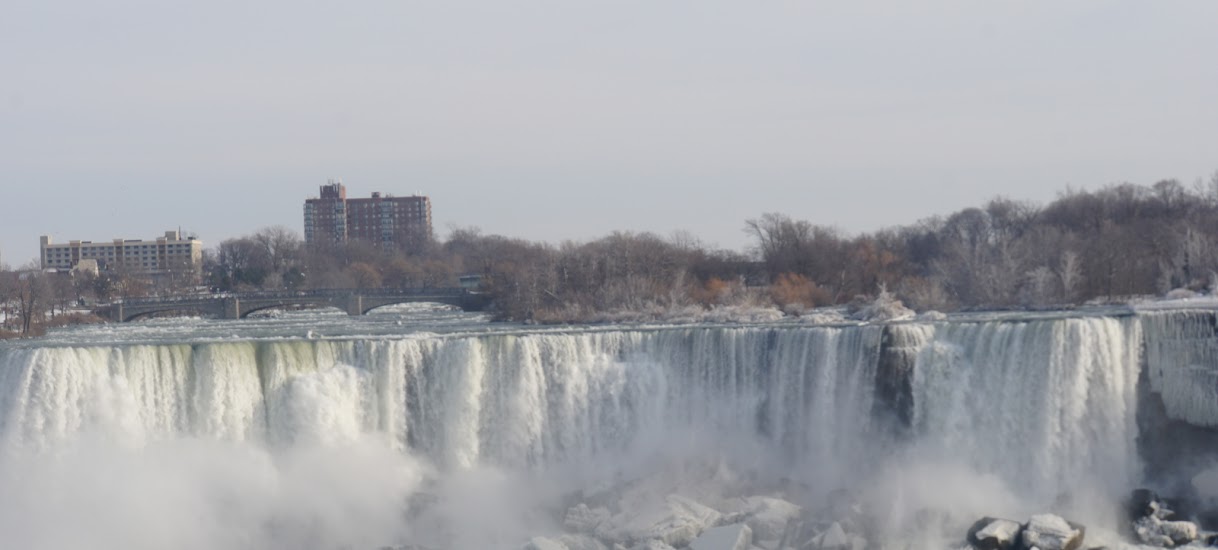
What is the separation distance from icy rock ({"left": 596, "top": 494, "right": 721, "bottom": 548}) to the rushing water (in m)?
1.77

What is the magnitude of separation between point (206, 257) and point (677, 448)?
106 meters

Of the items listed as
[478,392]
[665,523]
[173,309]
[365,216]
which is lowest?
[665,523]

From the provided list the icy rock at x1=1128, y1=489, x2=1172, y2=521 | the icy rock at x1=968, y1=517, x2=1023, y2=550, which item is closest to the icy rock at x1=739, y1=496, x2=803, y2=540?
the icy rock at x1=968, y1=517, x2=1023, y2=550

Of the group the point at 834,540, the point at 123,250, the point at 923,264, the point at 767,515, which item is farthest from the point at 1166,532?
the point at 123,250

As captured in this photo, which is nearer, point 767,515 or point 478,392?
point 767,515

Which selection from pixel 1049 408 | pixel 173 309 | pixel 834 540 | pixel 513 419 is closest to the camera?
pixel 834 540

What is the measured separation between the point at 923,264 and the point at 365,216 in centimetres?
10988

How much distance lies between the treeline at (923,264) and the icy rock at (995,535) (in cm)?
1968

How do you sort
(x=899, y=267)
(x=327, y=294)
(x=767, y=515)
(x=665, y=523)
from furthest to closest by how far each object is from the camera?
1. (x=327, y=294)
2. (x=899, y=267)
3. (x=767, y=515)
4. (x=665, y=523)

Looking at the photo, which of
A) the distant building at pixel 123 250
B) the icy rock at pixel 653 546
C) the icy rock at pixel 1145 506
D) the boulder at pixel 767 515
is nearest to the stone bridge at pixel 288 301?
the boulder at pixel 767 515

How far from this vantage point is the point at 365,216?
161 meters

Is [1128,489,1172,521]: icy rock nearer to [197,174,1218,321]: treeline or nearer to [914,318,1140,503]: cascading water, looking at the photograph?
[914,318,1140,503]: cascading water

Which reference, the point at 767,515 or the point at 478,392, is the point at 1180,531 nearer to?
the point at 767,515

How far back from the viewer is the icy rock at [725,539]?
69.9 ft
